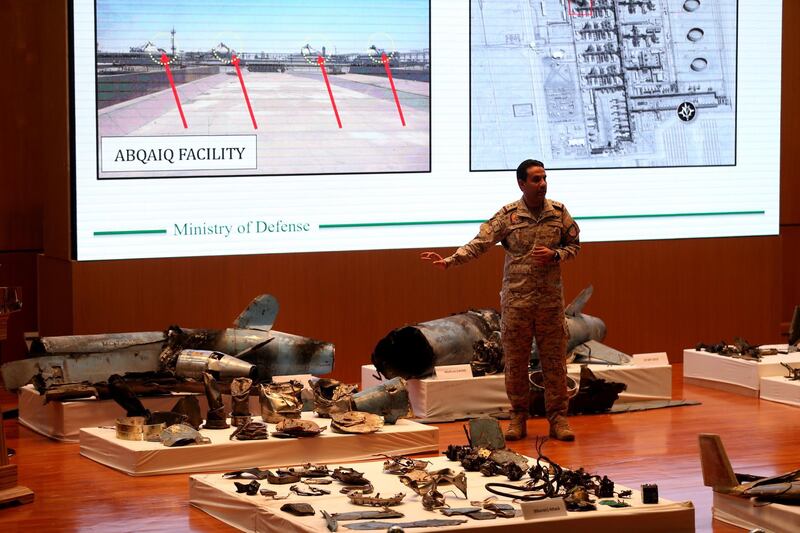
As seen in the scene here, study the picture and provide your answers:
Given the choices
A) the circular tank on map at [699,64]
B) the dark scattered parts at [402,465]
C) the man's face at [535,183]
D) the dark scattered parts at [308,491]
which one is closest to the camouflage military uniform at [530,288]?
the man's face at [535,183]

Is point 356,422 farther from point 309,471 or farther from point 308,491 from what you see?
point 308,491

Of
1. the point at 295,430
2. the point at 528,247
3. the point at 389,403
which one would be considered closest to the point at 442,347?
the point at 389,403

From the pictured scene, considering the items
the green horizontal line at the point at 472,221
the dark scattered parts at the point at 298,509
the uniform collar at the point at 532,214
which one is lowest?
the dark scattered parts at the point at 298,509

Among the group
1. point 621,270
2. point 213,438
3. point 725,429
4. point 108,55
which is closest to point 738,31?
point 621,270

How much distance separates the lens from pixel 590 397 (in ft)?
32.4

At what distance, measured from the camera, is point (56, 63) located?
10578 millimetres

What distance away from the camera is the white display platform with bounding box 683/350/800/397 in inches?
416

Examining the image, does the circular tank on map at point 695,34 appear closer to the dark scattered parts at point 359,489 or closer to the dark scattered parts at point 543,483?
the dark scattered parts at point 543,483

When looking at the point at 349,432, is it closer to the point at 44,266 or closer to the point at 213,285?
the point at 213,285

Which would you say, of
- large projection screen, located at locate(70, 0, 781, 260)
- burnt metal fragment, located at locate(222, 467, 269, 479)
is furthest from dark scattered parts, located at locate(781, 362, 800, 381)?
burnt metal fragment, located at locate(222, 467, 269, 479)

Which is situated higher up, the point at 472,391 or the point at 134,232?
the point at 134,232

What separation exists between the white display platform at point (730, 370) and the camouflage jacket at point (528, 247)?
8.11 feet

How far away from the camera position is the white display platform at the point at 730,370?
1058 cm

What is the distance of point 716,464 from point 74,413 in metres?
4.12
